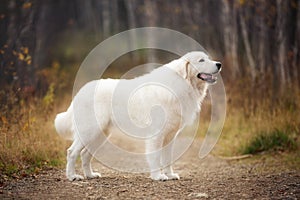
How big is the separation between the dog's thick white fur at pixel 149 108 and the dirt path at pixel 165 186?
1.05ft

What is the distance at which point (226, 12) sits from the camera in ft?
47.0

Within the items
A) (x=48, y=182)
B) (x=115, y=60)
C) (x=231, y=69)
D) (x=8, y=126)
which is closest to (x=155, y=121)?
(x=48, y=182)

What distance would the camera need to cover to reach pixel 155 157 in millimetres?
5758

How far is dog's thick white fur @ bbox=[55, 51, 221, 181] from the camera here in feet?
18.8

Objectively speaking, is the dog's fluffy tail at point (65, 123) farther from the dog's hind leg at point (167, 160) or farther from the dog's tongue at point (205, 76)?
the dog's tongue at point (205, 76)

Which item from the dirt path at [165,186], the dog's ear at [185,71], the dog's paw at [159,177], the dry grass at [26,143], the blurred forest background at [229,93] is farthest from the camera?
the blurred forest background at [229,93]

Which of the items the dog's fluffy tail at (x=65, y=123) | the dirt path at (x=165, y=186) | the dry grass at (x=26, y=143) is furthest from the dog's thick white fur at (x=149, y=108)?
the dry grass at (x=26, y=143)

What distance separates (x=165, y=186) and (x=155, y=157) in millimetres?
520

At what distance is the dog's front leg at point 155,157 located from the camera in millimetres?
5762

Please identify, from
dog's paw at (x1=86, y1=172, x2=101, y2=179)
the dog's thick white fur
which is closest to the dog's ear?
the dog's thick white fur

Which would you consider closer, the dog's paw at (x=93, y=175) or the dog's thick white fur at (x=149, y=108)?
the dog's thick white fur at (x=149, y=108)

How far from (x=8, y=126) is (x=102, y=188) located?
1744mm

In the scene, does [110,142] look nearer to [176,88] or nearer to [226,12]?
[176,88]

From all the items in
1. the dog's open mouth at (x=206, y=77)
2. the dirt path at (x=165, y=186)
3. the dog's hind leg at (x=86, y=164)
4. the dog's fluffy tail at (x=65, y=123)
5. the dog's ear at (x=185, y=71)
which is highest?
the dog's ear at (x=185, y=71)
